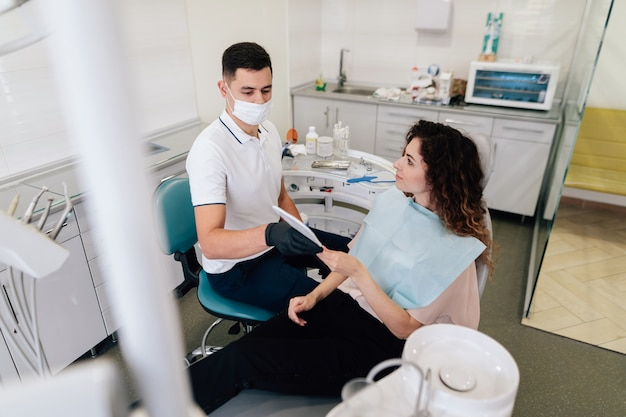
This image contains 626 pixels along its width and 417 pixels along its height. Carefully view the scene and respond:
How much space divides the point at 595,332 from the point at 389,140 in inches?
82.7

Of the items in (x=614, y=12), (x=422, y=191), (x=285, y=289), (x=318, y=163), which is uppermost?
(x=614, y=12)

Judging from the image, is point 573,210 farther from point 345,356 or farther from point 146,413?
point 146,413

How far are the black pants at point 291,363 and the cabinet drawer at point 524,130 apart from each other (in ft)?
7.96

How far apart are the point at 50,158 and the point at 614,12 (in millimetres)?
3997

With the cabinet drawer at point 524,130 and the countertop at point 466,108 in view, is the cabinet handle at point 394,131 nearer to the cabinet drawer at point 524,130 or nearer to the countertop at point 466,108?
the countertop at point 466,108

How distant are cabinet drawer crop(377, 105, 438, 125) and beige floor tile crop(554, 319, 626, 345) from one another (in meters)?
1.84

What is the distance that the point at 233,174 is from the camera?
167 centimetres

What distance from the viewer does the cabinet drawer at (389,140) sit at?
3689 millimetres

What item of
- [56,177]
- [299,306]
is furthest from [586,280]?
[56,177]

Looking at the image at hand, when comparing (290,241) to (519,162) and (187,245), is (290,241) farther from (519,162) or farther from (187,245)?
(519,162)

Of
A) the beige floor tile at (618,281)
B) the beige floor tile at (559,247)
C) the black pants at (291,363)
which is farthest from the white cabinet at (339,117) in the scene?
the black pants at (291,363)

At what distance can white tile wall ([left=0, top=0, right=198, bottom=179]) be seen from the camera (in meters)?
1.95

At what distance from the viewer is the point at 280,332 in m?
1.43

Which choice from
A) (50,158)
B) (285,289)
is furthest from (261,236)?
(50,158)
